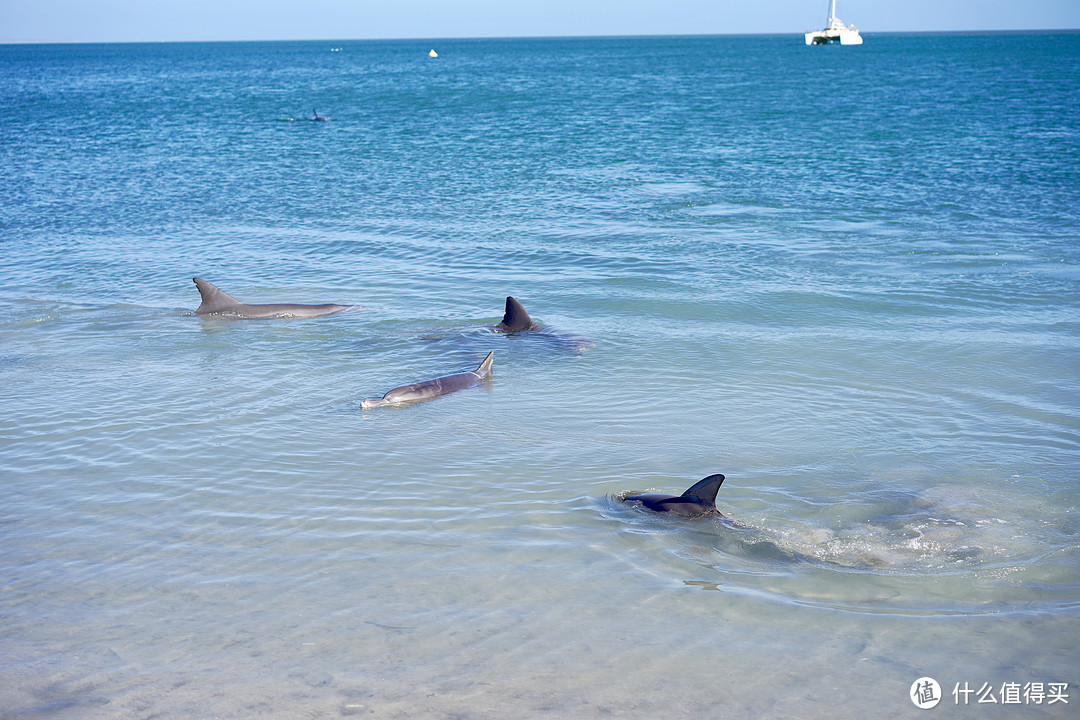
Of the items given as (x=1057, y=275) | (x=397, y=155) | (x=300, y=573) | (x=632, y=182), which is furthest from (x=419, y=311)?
(x=397, y=155)

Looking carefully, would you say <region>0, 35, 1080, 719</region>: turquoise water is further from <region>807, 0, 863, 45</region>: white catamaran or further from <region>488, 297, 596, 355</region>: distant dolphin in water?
<region>807, 0, 863, 45</region>: white catamaran

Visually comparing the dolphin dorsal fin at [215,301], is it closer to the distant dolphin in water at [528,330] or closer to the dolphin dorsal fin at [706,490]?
the distant dolphin in water at [528,330]

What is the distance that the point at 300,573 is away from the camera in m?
5.86

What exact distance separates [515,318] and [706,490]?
565 centimetres

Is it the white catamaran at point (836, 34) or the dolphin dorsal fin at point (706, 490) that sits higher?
the white catamaran at point (836, 34)

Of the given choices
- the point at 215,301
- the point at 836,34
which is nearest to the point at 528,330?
the point at 215,301

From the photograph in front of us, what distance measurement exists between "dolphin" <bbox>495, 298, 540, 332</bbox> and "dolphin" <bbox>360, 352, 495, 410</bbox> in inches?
59.4

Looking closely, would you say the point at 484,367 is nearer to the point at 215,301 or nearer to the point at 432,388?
the point at 432,388

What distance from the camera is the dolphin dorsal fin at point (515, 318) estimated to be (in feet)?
37.5

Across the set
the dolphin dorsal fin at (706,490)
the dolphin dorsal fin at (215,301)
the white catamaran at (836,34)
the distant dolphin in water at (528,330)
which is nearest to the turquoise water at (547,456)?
the distant dolphin in water at (528,330)

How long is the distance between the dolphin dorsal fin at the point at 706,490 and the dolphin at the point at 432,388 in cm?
373

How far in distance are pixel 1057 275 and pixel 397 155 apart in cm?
2224

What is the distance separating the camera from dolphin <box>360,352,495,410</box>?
904 cm

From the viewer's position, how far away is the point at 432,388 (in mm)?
9383
